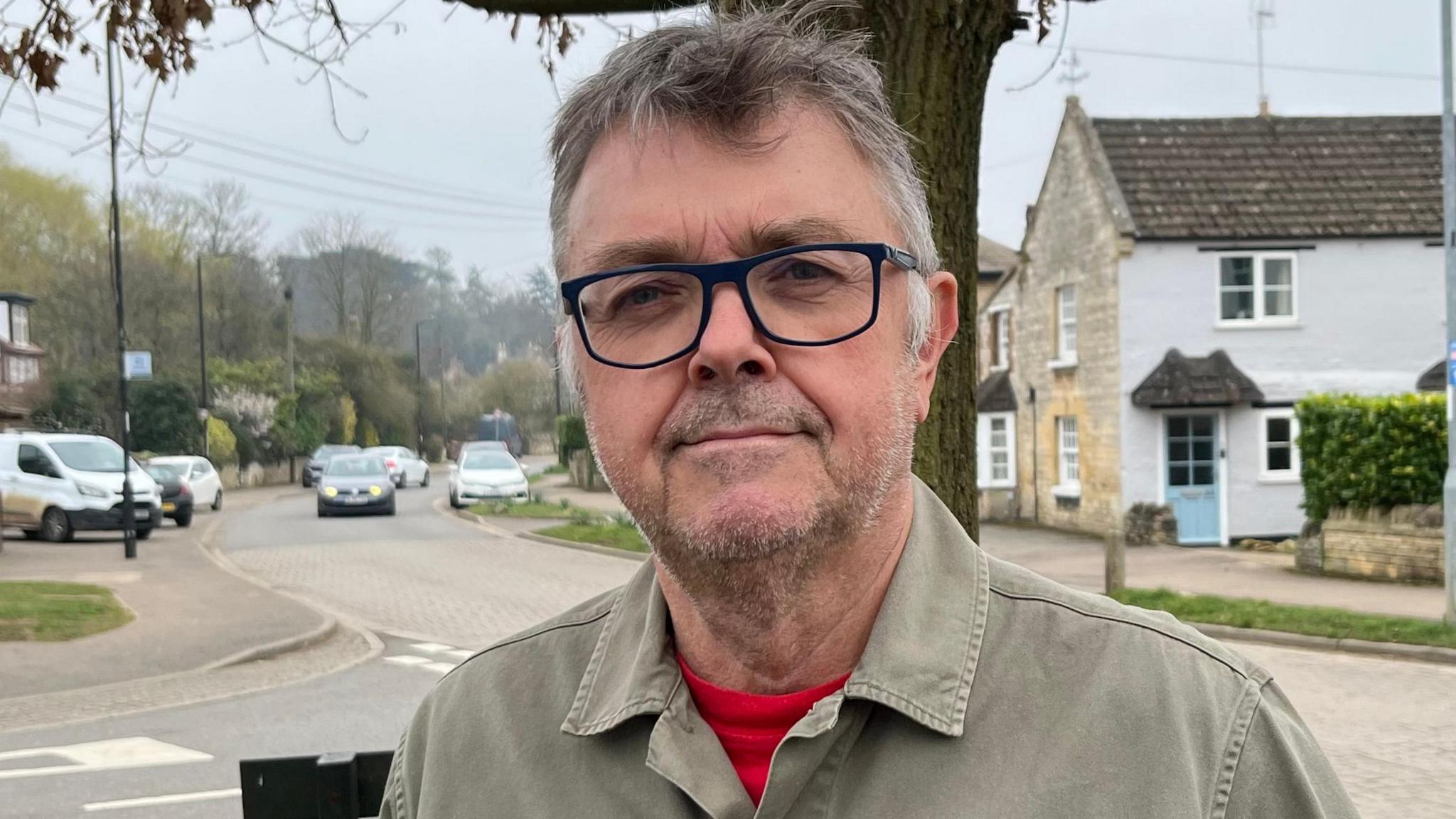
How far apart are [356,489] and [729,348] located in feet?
110

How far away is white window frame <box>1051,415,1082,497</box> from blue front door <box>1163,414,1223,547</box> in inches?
86.3

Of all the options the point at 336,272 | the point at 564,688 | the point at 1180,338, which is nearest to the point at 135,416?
the point at 336,272

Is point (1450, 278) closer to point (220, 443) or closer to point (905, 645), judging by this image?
point (905, 645)

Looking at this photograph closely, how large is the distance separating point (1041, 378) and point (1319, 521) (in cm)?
981

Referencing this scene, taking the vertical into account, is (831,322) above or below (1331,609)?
above

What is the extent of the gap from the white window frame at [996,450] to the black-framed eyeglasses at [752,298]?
95.4 ft

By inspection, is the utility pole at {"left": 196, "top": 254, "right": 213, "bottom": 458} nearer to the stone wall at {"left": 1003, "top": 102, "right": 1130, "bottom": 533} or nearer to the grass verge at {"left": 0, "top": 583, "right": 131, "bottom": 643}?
the stone wall at {"left": 1003, "top": 102, "right": 1130, "bottom": 533}

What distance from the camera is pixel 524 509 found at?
34.2 m

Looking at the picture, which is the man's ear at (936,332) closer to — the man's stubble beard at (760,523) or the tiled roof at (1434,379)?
the man's stubble beard at (760,523)

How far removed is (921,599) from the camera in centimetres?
178

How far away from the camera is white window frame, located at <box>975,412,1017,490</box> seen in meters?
31.0

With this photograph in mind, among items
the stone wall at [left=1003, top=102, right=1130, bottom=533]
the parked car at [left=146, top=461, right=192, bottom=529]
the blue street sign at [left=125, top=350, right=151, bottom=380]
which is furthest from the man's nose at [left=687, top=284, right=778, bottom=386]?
the parked car at [left=146, top=461, right=192, bottom=529]

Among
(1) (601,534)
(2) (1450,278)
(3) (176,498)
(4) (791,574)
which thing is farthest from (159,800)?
(3) (176,498)

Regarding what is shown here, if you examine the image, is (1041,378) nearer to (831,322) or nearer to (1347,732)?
(1347,732)
